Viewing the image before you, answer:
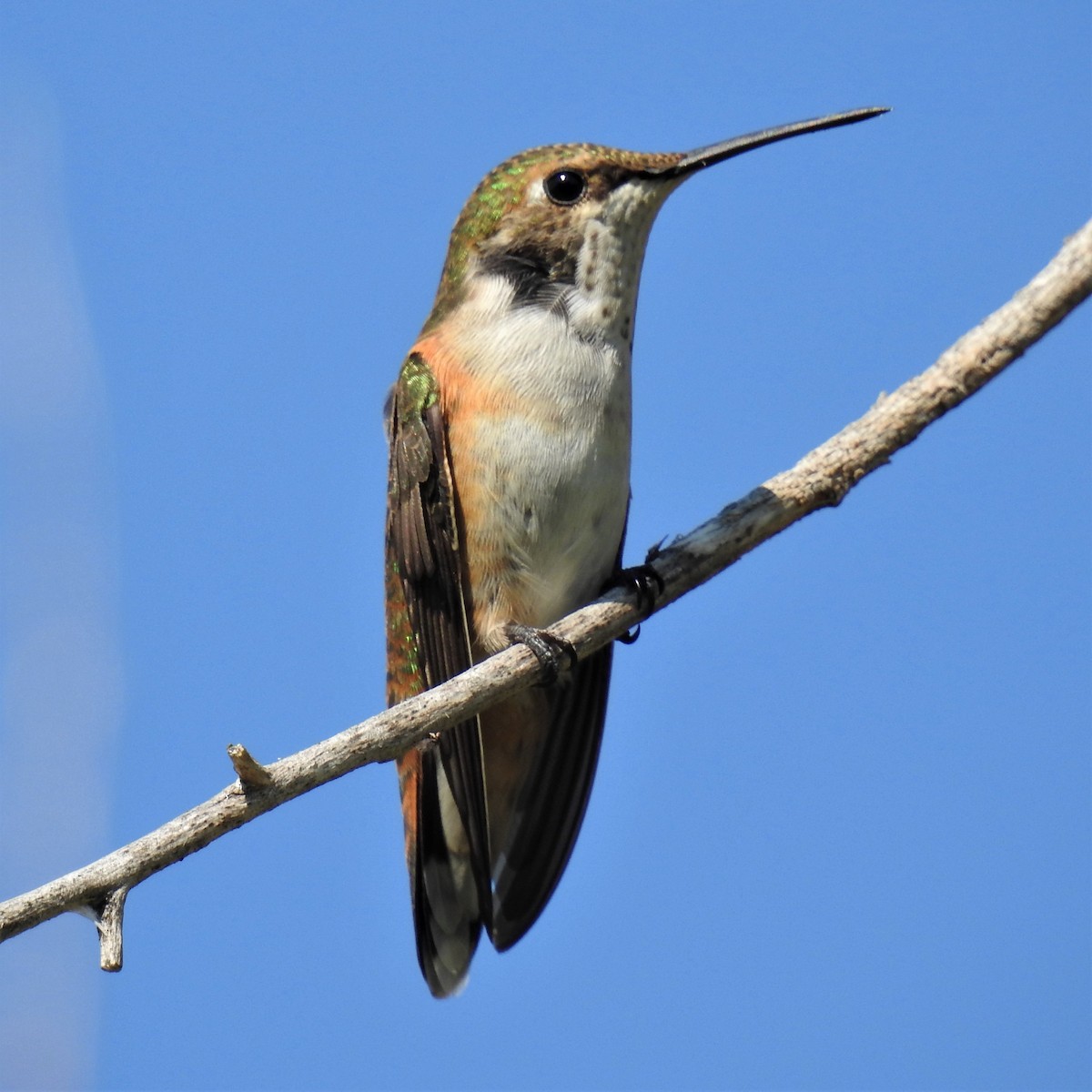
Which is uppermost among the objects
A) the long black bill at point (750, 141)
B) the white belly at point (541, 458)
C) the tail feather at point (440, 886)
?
the long black bill at point (750, 141)

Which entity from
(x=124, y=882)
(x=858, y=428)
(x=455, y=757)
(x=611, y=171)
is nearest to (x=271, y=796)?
(x=124, y=882)

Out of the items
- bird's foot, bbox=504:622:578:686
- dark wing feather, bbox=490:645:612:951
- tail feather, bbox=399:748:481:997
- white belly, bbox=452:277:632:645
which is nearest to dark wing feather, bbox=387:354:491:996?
tail feather, bbox=399:748:481:997

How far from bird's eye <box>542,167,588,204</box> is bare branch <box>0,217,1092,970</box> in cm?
153

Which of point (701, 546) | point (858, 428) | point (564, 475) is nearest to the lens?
point (858, 428)

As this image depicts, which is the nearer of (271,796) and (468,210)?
(271,796)

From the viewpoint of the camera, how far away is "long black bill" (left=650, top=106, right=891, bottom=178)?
5.57 meters

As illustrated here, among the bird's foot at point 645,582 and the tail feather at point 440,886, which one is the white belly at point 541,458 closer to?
the bird's foot at point 645,582

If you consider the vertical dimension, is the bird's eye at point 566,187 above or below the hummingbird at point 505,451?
above

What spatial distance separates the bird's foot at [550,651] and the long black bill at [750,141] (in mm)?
1963

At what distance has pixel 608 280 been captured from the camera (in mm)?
5484

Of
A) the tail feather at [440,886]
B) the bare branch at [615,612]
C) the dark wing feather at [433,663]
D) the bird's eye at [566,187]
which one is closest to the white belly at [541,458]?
the dark wing feather at [433,663]

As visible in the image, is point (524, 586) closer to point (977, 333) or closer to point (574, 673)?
point (574, 673)

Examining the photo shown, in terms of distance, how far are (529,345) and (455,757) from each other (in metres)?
1.68

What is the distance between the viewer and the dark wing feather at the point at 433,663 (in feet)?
18.1
